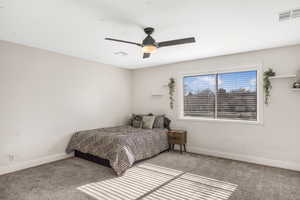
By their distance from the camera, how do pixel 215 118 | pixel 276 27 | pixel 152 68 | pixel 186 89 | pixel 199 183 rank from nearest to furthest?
pixel 276 27
pixel 199 183
pixel 215 118
pixel 186 89
pixel 152 68

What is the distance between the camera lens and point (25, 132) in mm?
3672

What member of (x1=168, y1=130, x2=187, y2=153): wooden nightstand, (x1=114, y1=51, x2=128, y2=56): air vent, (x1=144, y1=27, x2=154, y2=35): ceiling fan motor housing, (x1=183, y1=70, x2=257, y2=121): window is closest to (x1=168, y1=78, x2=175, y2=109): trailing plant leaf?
(x1=183, y1=70, x2=257, y2=121): window

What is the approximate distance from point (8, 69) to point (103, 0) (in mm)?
2686

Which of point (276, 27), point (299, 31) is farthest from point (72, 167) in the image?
point (299, 31)

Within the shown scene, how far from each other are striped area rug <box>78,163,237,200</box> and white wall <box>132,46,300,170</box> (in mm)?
1495

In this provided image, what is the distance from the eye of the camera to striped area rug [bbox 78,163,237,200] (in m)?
2.61

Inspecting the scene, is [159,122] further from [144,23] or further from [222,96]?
[144,23]

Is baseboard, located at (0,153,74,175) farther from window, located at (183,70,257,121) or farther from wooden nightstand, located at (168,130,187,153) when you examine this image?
window, located at (183,70,257,121)

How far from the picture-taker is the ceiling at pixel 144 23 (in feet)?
7.14

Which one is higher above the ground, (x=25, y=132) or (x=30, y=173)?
(x=25, y=132)

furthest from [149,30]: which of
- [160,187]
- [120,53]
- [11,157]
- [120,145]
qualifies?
[11,157]

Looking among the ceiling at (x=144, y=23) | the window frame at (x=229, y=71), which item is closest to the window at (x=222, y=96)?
the window frame at (x=229, y=71)

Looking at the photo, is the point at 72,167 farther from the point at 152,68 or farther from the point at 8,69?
the point at 152,68

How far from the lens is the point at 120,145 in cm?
355
